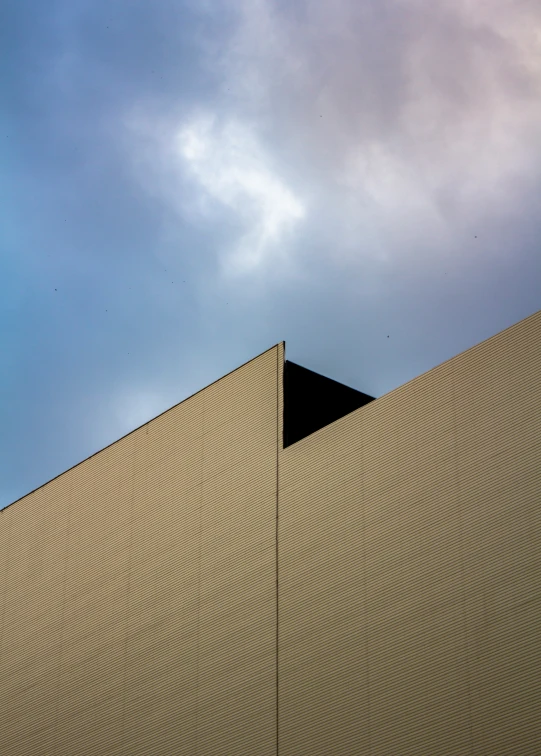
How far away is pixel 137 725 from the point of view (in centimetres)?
2731

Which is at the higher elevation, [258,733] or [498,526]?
[498,526]

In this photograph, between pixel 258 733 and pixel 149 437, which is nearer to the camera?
pixel 258 733

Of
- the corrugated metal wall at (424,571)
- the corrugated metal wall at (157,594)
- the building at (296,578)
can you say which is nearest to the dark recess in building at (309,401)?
the building at (296,578)

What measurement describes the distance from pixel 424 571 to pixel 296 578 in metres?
3.69

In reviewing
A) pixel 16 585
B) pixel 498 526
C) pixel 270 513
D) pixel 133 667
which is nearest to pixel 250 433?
pixel 270 513

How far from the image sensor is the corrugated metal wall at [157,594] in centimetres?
2564

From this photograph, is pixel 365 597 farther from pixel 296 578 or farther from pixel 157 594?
pixel 157 594

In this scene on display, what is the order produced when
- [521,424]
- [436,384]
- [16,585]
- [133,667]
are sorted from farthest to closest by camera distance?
[16,585] → [133,667] → [436,384] → [521,424]

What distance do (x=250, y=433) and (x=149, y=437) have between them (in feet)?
14.3

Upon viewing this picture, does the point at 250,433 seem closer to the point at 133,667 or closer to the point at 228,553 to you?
the point at 228,553

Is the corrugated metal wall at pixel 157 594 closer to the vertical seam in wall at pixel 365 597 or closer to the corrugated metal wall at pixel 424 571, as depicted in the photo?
the corrugated metal wall at pixel 424 571

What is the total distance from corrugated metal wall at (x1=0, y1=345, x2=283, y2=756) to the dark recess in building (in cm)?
44

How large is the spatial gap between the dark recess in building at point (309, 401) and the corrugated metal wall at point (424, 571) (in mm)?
1554

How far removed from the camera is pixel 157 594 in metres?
28.4
